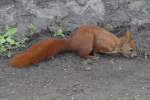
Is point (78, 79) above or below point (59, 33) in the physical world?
below

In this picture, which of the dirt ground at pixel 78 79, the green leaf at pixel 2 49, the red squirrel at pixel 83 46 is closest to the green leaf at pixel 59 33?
the red squirrel at pixel 83 46

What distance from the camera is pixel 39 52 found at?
249 inches

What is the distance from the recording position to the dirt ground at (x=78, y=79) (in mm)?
5555

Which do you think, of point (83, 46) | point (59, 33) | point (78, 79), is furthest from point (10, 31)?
point (78, 79)

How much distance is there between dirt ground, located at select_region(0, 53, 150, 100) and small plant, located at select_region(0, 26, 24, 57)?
18cm

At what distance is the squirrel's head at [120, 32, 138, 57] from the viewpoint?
6.61 m

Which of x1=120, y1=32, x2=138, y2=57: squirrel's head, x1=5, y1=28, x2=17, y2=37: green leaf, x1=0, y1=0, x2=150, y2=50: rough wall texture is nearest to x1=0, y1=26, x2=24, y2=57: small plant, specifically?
x1=5, y1=28, x2=17, y2=37: green leaf

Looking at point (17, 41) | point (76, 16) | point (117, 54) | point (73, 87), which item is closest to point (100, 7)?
point (76, 16)

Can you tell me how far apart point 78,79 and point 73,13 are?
143cm

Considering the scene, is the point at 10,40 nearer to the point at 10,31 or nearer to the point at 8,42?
the point at 8,42

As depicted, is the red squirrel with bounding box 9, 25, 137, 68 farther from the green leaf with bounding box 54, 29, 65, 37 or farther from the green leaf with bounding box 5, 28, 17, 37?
the green leaf with bounding box 5, 28, 17, 37

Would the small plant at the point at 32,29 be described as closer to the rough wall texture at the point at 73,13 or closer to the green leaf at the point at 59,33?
the rough wall texture at the point at 73,13

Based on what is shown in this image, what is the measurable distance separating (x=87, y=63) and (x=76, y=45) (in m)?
0.28

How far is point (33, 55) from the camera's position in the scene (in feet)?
20.6
